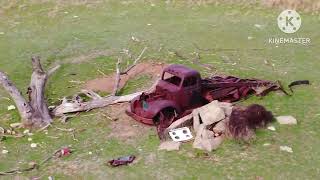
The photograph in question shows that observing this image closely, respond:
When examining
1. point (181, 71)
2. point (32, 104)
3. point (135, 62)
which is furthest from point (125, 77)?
point (32, 104)

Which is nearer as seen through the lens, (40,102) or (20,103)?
(20,103)

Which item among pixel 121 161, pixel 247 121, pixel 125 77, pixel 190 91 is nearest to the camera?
pixel 121 161

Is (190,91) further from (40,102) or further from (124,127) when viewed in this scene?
(40,102)

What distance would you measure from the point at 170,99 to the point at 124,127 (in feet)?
4.20

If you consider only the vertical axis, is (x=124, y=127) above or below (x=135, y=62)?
below

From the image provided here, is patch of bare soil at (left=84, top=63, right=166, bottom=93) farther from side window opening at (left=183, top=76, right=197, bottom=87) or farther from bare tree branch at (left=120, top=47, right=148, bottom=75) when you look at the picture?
side window opening at (left=183, top=76, right=197, bottom=87)

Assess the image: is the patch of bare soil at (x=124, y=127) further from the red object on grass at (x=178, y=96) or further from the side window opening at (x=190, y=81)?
the side window opening at (x=190, y=81)

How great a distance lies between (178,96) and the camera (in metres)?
10.9

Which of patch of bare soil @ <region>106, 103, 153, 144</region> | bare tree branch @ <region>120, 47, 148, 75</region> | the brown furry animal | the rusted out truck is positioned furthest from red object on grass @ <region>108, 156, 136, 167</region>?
bare tree branch @ <region>120, 47, 148, 75</region>

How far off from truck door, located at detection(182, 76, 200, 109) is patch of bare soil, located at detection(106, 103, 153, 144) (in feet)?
3.69

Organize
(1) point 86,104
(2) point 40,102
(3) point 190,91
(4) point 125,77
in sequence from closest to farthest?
(3) point 190,91 → (2) point 40,102 → (1) point 86,104 → (4) point 125,77

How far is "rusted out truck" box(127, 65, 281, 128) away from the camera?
421 inches

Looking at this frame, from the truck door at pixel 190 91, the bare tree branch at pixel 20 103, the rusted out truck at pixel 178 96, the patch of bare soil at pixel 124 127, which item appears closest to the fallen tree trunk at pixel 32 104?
the bare tree branch at pixel 20 103

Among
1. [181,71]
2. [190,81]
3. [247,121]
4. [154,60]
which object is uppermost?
[181,71]
